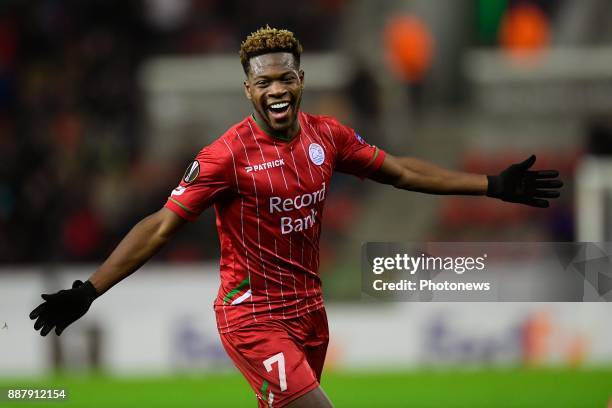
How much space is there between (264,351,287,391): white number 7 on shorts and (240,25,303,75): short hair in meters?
1.31

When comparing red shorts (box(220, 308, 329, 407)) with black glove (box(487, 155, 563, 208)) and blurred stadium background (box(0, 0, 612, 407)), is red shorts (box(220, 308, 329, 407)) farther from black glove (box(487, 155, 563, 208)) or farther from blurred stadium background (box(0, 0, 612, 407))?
blurred stadium background (box(0, 0, 612, 407))

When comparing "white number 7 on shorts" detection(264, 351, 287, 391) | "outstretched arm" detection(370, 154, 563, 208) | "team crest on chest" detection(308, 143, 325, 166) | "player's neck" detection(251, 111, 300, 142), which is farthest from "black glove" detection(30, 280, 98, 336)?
"outstretched arm" detection(370, 154, 563, 208)

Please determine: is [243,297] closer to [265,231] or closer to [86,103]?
[265,231]

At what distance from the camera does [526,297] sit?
9961 millimetres

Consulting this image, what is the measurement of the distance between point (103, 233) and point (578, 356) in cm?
586

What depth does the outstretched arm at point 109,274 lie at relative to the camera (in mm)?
5176

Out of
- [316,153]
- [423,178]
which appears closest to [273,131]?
[316,153]

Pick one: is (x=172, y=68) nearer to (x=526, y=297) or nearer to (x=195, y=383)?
(x=195, y=383)

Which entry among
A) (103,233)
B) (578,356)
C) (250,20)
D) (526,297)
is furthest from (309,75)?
(526,297)

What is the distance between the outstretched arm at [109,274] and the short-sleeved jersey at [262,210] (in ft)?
0.31

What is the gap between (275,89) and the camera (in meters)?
5.31

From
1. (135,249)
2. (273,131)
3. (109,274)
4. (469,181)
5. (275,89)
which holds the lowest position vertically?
(109,274)

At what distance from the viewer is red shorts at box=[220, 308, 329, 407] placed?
526 centimetres

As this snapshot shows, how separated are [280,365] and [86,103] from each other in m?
10.9
